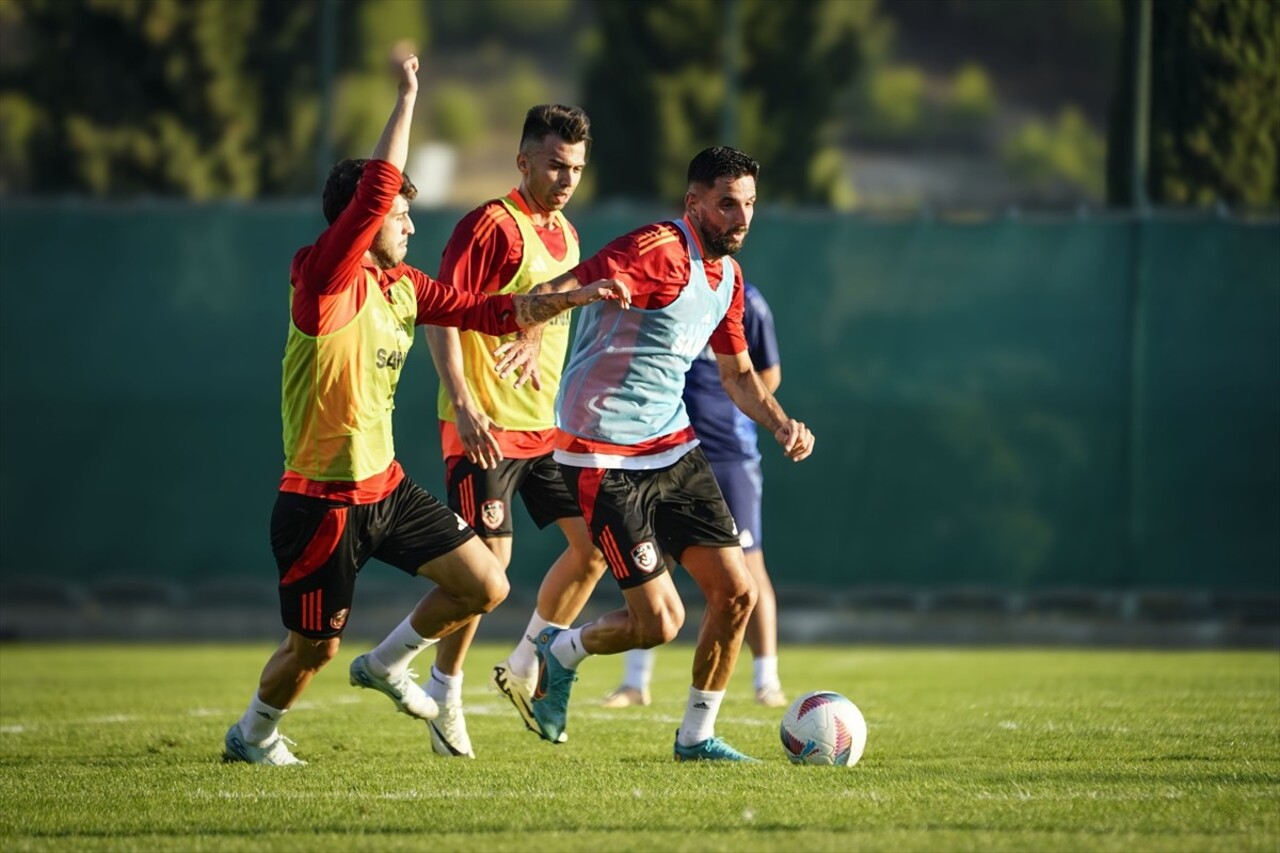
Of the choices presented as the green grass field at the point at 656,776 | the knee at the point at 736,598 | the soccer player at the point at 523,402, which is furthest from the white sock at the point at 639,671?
the knee at the point at 736,598

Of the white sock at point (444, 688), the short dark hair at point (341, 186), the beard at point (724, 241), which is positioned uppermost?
the short dark hair at point (341, 186)

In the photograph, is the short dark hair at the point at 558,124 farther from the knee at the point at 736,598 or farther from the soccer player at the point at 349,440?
the knee at the point at 736,598

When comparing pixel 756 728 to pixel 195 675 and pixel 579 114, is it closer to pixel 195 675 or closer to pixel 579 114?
pixel 579 114

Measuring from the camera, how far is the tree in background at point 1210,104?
46.7 feet

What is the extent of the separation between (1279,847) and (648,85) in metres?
16.7

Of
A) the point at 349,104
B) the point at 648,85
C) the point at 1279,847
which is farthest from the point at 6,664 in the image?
the point at 349,104

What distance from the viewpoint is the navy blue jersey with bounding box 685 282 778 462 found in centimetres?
986

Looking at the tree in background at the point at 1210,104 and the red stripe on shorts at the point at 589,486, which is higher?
the tree in background at the point at 1210,104

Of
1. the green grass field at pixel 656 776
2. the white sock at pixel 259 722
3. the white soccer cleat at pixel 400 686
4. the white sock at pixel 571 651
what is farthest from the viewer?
the white sock at pixel 571 651

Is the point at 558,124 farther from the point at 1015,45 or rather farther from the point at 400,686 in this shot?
the point at 1015,45

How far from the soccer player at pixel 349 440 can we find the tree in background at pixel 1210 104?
901cm

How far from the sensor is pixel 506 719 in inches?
350

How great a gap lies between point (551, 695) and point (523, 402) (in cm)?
138

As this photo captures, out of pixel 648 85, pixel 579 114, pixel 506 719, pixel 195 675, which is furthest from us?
pixel 648 85
